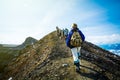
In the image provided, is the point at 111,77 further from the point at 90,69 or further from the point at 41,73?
the point at 41,73

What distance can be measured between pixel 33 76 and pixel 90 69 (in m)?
5.63

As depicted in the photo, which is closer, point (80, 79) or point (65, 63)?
point (80, 79)

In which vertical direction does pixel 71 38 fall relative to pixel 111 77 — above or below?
above

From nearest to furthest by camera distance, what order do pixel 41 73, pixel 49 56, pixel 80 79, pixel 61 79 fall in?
pixel 80 79
pixel 61 79
pixel 41 73
pixel 49 56

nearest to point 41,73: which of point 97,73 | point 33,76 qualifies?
point 33,76

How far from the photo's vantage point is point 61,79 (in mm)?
15859

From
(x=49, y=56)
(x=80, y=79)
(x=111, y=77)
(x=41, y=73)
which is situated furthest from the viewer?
(x=49, y=56)

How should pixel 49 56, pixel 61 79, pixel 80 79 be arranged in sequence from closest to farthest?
pixel 80 79 < pixel 61 79 < pixel 49 56

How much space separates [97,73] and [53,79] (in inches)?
145

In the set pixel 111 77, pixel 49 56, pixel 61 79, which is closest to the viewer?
pixel 61 79

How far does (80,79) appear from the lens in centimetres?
1473

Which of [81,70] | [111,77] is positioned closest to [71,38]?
[81,70]

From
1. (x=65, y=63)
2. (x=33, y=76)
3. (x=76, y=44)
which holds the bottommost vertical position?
(x=33, y=76)

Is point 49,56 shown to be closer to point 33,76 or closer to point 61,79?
point 33,76
